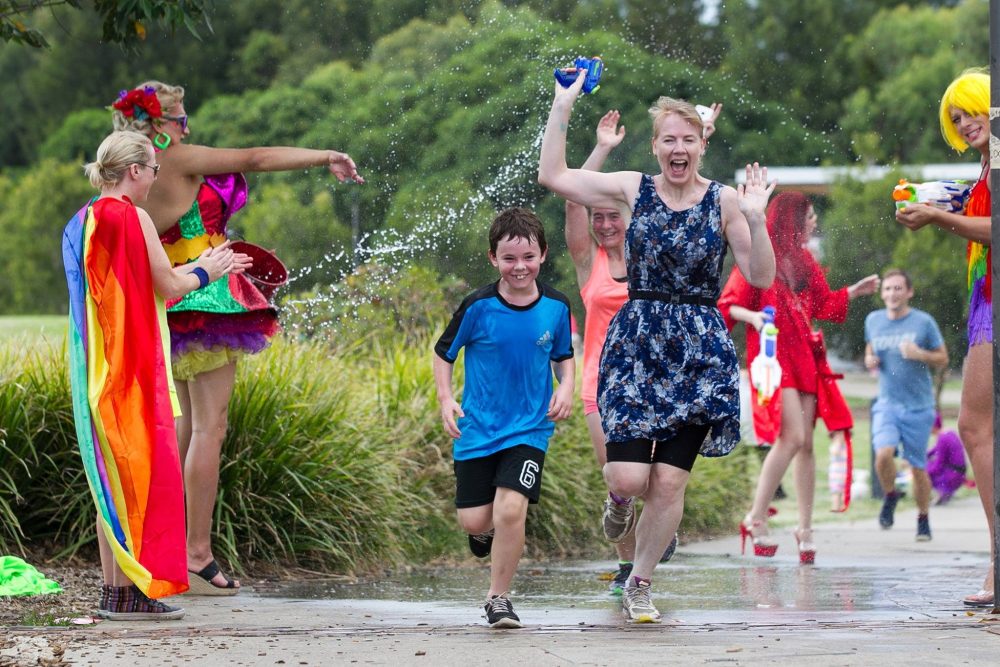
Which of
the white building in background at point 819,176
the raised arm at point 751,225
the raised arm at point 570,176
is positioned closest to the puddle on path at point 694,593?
the raised arm at point 751,225

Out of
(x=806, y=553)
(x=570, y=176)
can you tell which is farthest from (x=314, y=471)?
(x=806, y=553)

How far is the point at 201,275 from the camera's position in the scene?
5680 millimetres

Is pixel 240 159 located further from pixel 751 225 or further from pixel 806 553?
pixel 806 553

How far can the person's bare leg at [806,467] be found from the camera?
26.6 ft

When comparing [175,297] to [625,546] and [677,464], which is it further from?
[625,546]

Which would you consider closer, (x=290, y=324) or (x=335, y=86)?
(x=290, y=324)

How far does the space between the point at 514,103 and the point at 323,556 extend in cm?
707

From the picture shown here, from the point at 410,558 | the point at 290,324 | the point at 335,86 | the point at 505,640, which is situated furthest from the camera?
the point at 335,86

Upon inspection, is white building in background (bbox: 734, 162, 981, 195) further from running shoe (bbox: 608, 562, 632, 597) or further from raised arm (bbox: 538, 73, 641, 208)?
raised arm (bbox: 538, 73, 641, 208)

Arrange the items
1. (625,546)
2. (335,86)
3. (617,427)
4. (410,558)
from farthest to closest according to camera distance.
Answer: (335,86) < (410,558) < (625,546) < (617,427)

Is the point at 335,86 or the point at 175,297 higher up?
the point at 335,86

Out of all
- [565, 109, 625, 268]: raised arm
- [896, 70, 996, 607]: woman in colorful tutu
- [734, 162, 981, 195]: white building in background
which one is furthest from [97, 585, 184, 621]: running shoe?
[734, 162, 981, 195]: white building in background

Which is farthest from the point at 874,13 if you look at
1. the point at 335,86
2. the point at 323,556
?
the point at 323,556

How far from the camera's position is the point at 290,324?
10.6m
